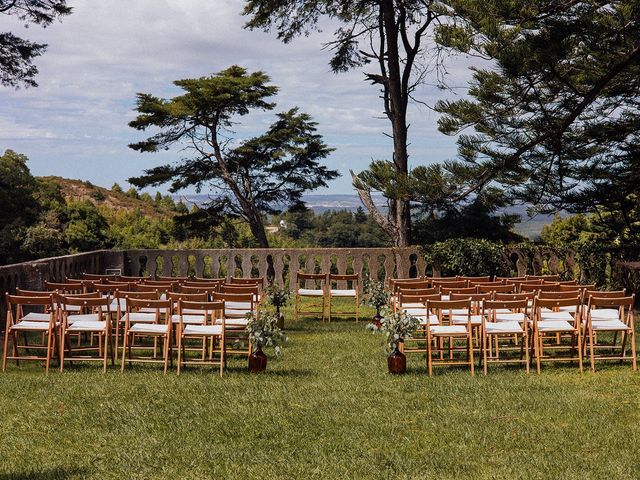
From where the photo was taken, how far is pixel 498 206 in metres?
19.3

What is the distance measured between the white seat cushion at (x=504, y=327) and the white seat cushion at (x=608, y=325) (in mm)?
787

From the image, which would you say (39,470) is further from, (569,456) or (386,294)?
(386,294)

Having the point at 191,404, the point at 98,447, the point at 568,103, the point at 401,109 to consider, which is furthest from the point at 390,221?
the point at 98,447

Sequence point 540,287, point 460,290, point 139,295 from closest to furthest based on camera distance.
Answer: point 139,295, point 460,290, point 540,287

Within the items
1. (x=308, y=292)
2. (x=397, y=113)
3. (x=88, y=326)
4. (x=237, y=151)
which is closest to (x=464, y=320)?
(x=88, y=326)

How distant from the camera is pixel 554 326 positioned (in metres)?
9.36

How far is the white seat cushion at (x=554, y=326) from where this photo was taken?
30.2ft

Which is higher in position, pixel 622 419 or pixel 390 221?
pixel 390 221

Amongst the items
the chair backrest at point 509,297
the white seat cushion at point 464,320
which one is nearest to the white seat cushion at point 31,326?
the white seat cushion at point 464,320

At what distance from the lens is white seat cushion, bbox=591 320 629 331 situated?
9.35 metres

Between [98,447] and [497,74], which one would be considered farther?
[497,74]

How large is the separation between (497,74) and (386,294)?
20.2ft

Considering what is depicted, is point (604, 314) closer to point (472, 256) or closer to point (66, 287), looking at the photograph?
point (66, 287)

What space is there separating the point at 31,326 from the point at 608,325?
231 inches
